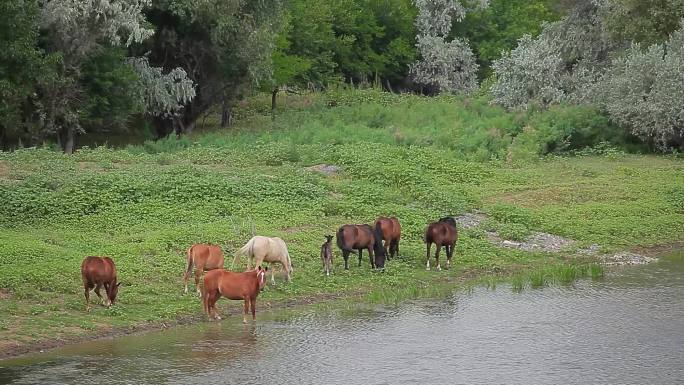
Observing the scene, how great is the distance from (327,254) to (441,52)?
3651 cm

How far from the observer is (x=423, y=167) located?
3017cm

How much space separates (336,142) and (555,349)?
1876cm

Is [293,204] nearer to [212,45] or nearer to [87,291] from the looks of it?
[87,291]

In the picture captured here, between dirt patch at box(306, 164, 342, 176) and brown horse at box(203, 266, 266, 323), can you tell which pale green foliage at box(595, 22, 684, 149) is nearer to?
dirt patch at box(306, 164, 342, 176)

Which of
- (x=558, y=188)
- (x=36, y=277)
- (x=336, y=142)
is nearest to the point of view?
(x=36, y=277)

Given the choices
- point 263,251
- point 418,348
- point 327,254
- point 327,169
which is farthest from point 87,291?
point 327,169

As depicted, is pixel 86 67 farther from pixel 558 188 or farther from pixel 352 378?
pixel 352 378

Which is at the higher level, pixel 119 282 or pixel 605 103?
pixel 605 103

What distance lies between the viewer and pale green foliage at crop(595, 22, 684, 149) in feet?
113

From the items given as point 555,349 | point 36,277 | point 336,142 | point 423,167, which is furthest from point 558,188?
point 36,277

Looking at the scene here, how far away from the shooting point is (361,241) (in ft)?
68.0

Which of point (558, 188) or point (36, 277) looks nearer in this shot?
point (36, 277)

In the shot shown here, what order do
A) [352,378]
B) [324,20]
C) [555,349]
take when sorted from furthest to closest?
[324,20]
[555,349]
[352,378]

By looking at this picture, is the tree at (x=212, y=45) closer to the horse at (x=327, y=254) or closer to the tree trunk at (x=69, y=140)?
the tree trunk at (x=69, y=140)
